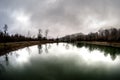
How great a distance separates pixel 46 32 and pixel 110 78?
123 m

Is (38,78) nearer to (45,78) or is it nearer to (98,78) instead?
(45,78)

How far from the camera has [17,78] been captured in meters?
12.2

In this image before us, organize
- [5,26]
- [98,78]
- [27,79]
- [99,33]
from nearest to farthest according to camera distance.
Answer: [27,79] < [98,78] < [5,26] < [99,33]

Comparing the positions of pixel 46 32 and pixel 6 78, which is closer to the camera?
pixel 6 78

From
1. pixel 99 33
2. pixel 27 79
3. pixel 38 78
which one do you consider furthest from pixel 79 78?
pixel 99 33

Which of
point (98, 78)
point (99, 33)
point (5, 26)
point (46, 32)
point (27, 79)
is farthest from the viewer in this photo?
point (99, 33)

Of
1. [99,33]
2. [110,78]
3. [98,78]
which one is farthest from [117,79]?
[99,33]

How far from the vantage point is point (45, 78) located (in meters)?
12.2

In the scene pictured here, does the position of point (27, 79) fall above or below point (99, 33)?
below

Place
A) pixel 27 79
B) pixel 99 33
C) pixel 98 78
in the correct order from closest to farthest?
pixel 27 79
pixel 98 78
pixel 99 33

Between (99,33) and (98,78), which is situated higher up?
(99,33)

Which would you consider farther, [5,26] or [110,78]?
[5,26]

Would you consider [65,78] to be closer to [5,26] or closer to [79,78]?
[79,78]

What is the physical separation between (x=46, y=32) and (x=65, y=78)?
12209 centimetres
